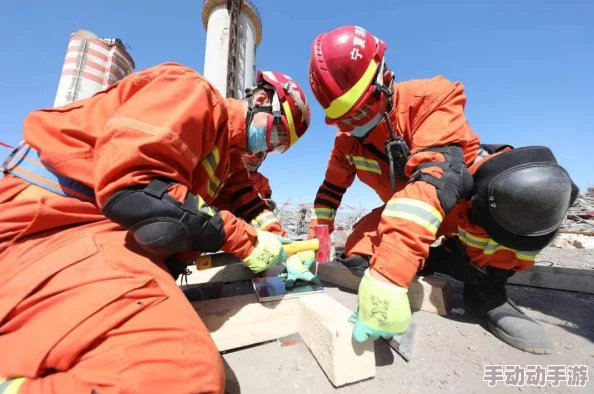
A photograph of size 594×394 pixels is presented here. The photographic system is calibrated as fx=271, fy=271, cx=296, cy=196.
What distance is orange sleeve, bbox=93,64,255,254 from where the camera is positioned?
1188 mm

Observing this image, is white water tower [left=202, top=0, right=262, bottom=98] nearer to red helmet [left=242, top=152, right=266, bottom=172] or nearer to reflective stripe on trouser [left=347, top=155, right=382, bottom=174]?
red helmet [left=242, top=152, right=266, bottom=172]

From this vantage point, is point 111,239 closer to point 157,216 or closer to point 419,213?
point 157,216

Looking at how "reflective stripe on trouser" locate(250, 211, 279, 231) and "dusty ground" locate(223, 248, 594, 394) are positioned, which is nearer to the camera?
"dusty ground" locate(223, 248, 594, 394)

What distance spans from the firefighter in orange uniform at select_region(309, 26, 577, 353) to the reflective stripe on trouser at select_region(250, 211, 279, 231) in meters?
0.97

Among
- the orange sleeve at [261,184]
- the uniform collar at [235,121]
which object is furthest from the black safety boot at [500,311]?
the orange sleeve at [261,184]

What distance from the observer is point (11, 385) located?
2.85 feet

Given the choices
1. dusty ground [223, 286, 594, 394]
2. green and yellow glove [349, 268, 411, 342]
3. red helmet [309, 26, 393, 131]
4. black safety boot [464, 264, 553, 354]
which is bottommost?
dusty ground [223, 286, 594, 394]

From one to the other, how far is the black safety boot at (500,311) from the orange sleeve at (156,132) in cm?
181

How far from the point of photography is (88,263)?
3.61ft

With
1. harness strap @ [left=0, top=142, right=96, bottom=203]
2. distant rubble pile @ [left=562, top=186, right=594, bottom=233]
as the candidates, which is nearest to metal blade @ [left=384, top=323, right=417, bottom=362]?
harness strap @ [left=0, top=142, right=96, bottom=203]

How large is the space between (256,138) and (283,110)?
32cm

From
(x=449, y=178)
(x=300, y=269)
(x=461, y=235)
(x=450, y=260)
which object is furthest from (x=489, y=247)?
(x=300, y=269)

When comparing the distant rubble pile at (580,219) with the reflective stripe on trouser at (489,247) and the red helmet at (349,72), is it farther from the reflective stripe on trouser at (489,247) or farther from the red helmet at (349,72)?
the red helmet at (349,72)

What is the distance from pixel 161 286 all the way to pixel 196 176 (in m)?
0.83
